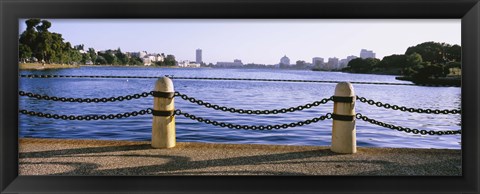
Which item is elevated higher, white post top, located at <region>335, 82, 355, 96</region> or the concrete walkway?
white post top, located at <region>335, 82, 355, 96</region>

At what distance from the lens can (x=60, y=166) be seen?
430 centimetres

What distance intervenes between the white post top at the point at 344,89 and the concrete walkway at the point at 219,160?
0.75m

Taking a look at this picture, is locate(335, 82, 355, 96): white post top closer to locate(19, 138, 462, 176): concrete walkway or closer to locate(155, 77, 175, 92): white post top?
locate(19, 138, 462, 176): concrete walkway

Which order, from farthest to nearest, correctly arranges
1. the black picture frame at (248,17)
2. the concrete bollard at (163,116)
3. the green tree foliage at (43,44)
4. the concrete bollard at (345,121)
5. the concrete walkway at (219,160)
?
the green tree foliage at (43,44)
the concrete bollard at (163,116)
the concrete bollard at (345,121)
the concrete walkway at (219,160)
the black picture frame at (248,17)

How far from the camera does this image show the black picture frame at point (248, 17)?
2762 mm

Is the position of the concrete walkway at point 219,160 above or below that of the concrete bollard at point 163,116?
below

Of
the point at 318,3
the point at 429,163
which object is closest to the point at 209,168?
the point at 318,3

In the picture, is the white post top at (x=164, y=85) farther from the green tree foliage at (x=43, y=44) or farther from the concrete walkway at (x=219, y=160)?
the green tree foliage at (x=43, y=44)

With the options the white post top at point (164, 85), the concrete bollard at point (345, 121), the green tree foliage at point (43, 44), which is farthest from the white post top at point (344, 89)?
the green tree foliage at point (43, 44)

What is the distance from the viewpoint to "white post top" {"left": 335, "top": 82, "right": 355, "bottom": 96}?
5.05 meters

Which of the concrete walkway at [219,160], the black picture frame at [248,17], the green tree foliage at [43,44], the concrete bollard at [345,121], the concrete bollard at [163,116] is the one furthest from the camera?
the green tree foliage at [43,44]

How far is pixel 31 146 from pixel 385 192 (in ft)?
14.0

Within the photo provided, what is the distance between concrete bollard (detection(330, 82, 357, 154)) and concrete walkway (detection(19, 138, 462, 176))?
0.14 metres

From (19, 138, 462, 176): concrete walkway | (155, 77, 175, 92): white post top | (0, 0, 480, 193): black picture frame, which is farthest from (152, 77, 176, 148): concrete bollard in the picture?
(0, 0, 480, 193): black picture frame
